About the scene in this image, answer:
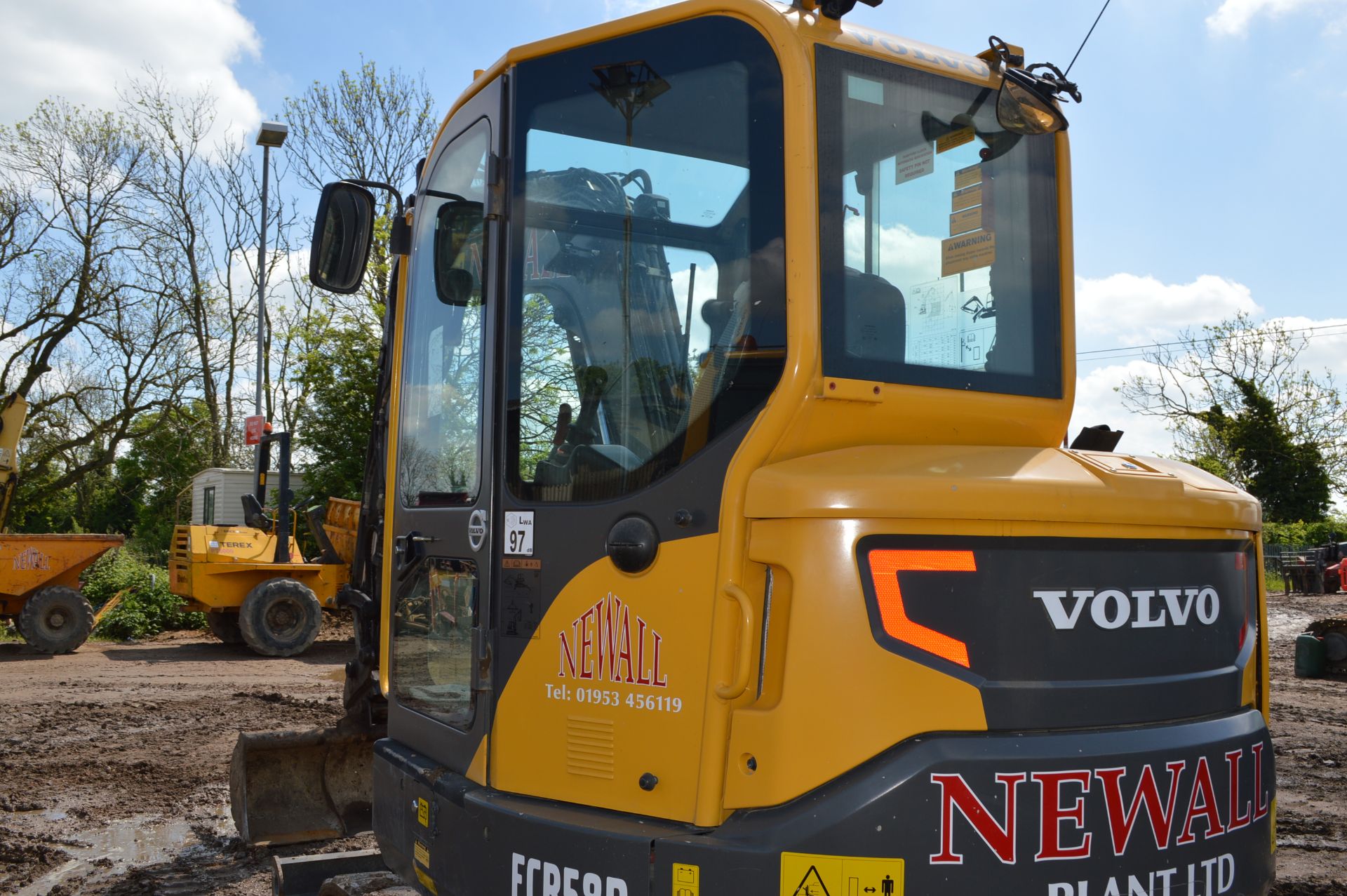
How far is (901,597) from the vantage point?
2385mm

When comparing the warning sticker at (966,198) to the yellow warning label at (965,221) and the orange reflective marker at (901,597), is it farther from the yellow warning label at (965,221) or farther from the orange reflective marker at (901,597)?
the orange reflective marker at (901,597)

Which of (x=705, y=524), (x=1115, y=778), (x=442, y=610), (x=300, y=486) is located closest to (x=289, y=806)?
(x=442, y=610)

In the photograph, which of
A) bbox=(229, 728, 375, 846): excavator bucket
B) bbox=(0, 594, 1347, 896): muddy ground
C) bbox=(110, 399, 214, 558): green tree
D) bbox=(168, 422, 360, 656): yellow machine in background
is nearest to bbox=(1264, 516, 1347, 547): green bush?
bbox=(0, 594, 1347, 896): muddy ground

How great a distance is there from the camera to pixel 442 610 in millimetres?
3400

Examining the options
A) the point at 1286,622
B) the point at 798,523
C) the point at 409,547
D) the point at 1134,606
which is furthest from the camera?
the point at 1286,622

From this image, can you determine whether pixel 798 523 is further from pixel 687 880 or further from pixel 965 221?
pixel 965 221

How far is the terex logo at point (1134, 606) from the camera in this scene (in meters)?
2.46

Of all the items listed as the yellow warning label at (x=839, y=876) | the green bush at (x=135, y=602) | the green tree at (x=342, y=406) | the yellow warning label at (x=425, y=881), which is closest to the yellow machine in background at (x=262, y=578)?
the green bush at (x=135, y=602)

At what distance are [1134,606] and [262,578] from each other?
533 inches

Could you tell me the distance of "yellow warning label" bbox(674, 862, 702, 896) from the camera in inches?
95.2

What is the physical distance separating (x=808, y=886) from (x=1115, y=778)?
705 millimetres

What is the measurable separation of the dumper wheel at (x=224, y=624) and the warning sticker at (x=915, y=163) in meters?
14.0

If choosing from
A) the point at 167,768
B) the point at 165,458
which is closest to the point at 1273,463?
the point at 165,458

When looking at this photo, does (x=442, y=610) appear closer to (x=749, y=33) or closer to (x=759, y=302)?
(x=759, y=302)
